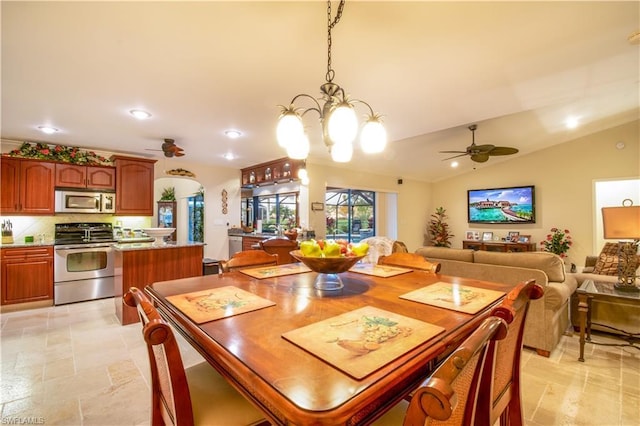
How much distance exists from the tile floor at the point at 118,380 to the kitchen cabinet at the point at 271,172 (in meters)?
3.29

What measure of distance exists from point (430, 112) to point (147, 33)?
2.64 m

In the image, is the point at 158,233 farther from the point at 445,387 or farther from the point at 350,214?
the point at 350,214

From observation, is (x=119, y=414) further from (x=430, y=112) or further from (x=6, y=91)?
(x=430, y=112)

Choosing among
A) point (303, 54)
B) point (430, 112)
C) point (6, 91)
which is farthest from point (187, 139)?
point (430, 112)

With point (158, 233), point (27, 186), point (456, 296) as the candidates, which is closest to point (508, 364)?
point (456, 296)

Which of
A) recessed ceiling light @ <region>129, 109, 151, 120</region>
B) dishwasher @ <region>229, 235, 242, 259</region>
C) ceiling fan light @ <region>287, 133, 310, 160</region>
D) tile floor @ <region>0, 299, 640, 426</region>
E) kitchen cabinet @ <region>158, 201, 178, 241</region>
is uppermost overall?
recessed ceiling light @ <region>129, 109, 151, 120</region>

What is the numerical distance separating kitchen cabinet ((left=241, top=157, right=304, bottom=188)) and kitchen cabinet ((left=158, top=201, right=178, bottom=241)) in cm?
327

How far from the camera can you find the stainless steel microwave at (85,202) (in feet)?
14.0

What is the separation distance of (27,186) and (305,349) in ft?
17.1

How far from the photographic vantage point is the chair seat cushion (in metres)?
1.07

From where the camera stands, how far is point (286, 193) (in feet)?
19.4

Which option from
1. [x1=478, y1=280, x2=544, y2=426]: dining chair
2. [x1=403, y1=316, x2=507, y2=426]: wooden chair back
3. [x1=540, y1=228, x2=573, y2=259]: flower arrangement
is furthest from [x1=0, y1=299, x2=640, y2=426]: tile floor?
[x1=540, y1=228, x2=573, y2=259]: flower arrangement

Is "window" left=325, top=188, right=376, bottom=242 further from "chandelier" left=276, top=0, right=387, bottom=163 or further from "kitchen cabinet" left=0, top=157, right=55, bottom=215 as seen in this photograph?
"chandelier" left=276, top=0, right=387, bottom=163

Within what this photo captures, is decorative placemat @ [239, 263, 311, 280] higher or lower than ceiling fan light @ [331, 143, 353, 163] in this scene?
lower
